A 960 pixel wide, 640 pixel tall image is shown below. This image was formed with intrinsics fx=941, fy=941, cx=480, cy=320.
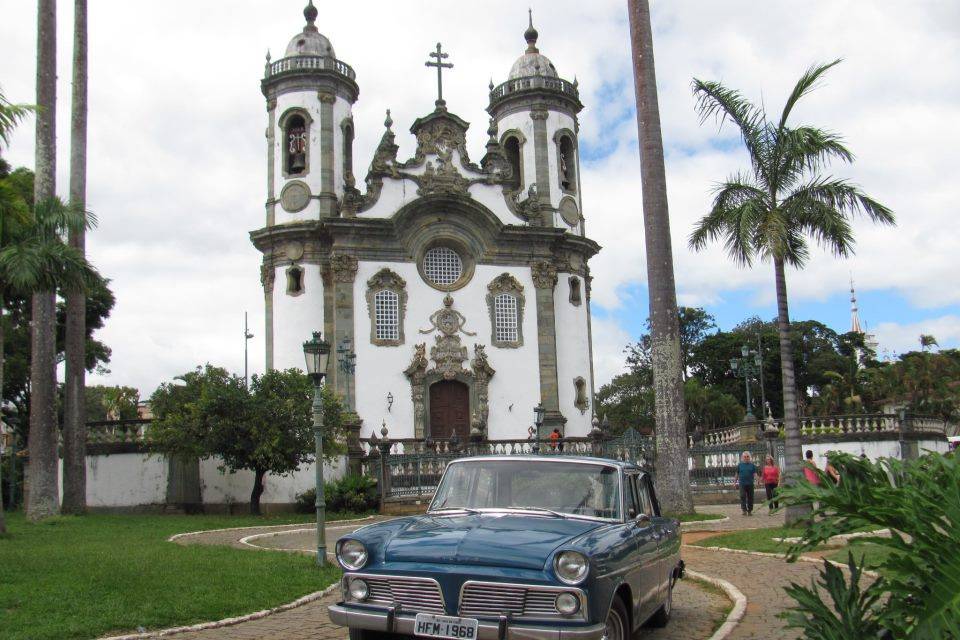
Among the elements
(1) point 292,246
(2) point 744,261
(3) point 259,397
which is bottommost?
(3) point 259,397

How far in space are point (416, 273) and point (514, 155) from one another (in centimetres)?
783

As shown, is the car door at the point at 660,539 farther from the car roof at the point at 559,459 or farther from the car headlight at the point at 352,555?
the car headlight at the point at 352,555

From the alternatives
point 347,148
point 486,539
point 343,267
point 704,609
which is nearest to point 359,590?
point 486,539

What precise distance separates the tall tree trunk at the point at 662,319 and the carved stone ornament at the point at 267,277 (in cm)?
1924

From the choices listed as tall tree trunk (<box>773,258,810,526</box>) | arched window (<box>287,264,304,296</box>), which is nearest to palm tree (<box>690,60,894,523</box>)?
tall tree trunk (<box>773,258,810,526</box>)

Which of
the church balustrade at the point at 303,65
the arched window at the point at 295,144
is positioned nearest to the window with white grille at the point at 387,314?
the arched window at the point at 295,144

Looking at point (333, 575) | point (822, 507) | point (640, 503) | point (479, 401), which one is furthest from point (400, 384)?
point (822, 507)

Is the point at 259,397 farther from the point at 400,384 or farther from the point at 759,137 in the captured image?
the point at 759,137

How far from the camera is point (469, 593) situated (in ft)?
18.5

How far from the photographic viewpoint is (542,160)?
37688mm

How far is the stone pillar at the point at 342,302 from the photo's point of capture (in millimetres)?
32656

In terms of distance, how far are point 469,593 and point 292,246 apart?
2953 cm

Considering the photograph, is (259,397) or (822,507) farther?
(259,397)

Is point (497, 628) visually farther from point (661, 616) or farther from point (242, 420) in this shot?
point (242, 420)
